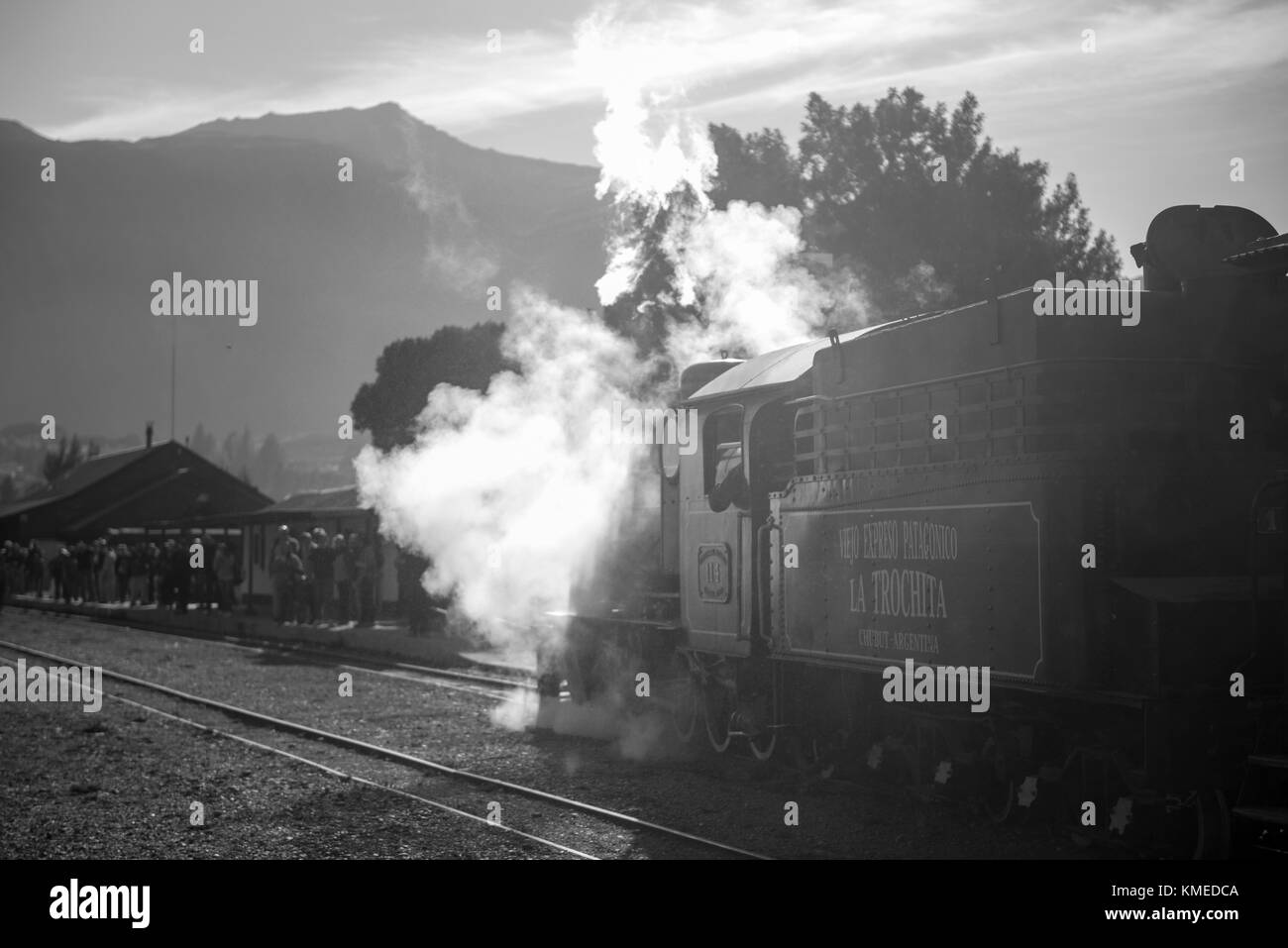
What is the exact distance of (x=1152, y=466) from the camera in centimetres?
720

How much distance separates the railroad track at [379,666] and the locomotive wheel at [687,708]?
4616 mm

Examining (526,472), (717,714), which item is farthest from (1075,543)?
(526,472)

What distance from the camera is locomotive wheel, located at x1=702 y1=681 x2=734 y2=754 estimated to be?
11.4 meters

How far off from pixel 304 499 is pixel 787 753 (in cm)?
2916

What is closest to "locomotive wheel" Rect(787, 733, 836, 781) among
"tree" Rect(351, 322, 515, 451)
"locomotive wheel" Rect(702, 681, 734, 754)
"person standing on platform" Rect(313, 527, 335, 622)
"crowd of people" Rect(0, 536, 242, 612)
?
"locomotive wheel" Rect(702, 681, 734, 754)

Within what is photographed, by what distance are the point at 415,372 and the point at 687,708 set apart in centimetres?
3046

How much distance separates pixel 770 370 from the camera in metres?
10.5

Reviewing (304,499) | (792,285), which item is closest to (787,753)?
(792,285)

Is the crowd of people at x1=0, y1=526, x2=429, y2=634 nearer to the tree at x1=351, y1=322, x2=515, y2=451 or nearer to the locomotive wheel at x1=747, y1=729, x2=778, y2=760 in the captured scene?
the tree at x1=351, y1=322, x2=515, y2=451

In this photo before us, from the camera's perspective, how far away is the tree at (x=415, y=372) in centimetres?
3888

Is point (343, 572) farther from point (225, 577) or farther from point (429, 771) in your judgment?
point (429, 771)

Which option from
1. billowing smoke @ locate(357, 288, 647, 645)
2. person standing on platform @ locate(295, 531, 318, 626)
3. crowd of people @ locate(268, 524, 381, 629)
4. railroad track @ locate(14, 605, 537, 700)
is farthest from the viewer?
person standing on platform @ locate(295, 531, 318, 626)

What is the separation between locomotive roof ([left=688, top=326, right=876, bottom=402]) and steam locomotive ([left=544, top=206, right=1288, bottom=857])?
53 cm
